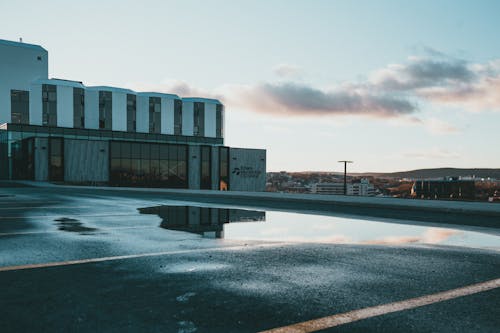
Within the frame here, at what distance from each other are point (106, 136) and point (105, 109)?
12.3m

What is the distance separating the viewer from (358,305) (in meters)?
3.86

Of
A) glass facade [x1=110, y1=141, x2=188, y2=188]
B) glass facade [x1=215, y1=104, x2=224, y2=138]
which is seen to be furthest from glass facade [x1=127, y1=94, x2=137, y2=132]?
glass facade [x1=110, y1=141, x2=188, y2=188]

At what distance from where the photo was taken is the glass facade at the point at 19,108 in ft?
234

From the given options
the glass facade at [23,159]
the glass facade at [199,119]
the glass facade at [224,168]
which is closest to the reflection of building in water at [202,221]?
the glass facade at [23,159]

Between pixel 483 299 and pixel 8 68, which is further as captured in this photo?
pixel 8 68

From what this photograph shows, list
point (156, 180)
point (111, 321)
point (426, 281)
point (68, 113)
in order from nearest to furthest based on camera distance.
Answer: point (111, 321)
point (426, 281)
point (156, 180)
point (68, 113)

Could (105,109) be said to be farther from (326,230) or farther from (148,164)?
(326,230)

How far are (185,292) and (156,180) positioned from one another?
53.8 metres

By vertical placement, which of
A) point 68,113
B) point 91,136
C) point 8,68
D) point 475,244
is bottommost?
point 475,244

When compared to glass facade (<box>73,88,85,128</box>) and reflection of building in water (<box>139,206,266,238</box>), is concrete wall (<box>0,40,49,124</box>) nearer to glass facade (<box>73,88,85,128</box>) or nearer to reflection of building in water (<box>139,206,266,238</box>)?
glass facade (<box>73,88,85,128</box>)

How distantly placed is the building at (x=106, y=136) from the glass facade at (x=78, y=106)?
174 millimetres

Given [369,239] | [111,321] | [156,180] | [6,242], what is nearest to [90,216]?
[6,242]

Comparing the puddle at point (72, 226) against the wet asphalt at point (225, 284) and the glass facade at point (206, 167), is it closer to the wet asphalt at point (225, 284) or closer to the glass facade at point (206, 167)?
the wet asphalt at point (225, 284)

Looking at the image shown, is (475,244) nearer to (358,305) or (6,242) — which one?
(358,305)
